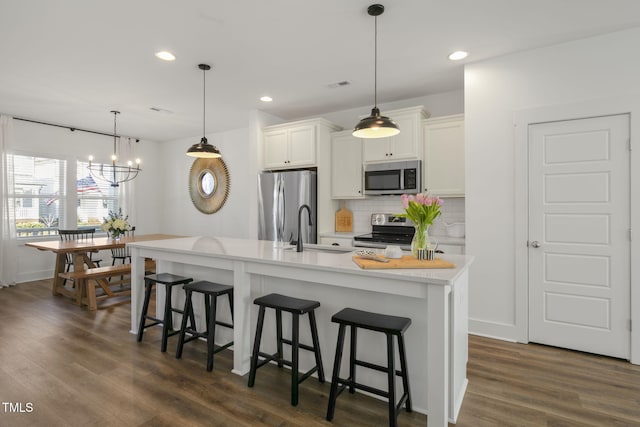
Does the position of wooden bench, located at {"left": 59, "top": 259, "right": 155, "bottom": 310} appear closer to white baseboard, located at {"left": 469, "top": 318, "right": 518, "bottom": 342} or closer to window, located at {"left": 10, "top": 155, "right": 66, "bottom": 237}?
window, located at {"left": 10, "top": 155, "right": 66, "bottom": 237}

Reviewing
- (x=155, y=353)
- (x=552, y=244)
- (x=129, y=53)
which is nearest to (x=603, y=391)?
(x=552, y=244)

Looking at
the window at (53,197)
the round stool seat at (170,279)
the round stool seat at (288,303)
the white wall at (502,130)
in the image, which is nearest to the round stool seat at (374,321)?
the round stool seat at (288,303)

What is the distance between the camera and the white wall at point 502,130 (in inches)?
117

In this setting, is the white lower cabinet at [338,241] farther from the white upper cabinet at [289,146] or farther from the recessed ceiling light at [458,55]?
the recessed ceiling light at [458,55]

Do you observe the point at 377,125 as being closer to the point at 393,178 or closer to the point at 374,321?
the point at 374,321

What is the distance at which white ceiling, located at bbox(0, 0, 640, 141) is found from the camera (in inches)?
99.8

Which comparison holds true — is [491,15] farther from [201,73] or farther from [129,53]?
[129,53]

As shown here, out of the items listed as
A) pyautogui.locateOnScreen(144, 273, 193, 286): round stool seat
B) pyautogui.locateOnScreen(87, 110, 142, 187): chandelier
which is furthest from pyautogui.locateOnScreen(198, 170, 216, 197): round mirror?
pyautogui.locateOnScreen(144, 273, 193, 286): round stool seat

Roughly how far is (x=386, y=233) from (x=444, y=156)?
4.11ft

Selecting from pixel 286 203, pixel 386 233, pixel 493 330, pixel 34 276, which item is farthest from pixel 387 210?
pixel 34 276

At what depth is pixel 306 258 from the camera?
2.43m

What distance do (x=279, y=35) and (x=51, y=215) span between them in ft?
18.4

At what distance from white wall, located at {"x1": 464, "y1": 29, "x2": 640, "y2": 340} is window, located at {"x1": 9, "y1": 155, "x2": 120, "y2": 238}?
6650mm

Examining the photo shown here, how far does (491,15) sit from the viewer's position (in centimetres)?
261
